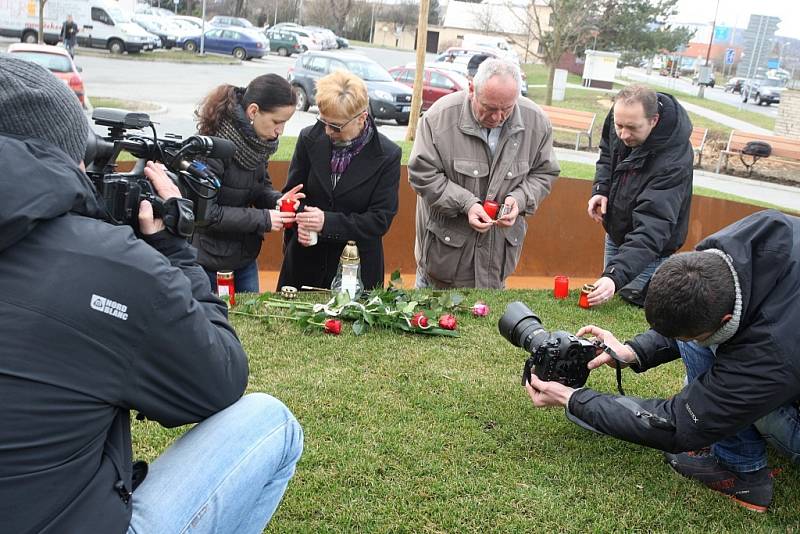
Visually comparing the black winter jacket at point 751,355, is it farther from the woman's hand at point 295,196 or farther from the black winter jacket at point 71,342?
the woman's hand at point 295,196

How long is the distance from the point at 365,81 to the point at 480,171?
15.9 meters

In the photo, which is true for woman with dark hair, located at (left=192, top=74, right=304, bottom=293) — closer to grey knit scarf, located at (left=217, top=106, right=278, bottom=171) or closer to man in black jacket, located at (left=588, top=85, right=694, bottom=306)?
grey knit scarf, located at (left=217, top=106, right=278, bottom=171)

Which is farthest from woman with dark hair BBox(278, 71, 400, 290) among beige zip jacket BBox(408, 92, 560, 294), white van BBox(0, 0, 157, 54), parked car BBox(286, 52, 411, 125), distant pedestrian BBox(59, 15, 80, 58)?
white van BBox(0, 0, 157, 54)

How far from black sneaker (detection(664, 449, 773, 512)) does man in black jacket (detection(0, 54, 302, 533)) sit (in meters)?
2.19

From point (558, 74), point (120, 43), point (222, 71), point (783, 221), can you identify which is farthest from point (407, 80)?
point (783, 221)

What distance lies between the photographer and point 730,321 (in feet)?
8.89

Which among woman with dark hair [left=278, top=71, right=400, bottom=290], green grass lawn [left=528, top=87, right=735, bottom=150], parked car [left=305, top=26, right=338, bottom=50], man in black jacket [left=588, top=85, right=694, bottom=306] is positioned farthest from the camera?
parked car [left=305, top=26, right=338, bottom=50]

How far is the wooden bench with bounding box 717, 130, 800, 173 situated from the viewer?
53.2ft

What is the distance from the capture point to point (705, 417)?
283cm

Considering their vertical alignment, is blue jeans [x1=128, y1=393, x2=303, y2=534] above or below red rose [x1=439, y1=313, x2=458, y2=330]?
above

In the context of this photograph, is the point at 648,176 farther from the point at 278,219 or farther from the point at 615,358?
the point at 278,219

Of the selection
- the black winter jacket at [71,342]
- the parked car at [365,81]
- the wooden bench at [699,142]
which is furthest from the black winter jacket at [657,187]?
the parked car at [365,81]

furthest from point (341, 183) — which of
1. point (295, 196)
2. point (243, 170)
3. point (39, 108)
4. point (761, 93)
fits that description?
point (761, 93)

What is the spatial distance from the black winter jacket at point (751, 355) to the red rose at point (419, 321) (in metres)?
1.81
